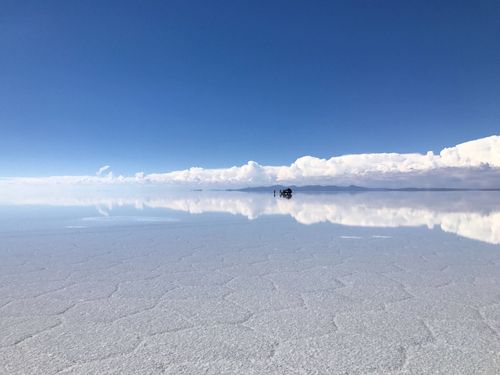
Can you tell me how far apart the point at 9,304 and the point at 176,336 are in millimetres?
2021

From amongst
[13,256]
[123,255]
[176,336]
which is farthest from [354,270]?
[13,256]

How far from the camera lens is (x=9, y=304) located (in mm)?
3658

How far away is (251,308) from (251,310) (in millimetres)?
55

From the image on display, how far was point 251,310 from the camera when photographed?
3457 mm

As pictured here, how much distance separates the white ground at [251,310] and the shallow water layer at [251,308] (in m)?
0.01

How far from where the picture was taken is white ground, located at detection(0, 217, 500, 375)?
8.15 ft

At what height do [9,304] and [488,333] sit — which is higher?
[9,304]

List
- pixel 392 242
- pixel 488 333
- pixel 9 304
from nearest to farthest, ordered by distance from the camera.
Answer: pixel 488 333
pixel 9 304
pixel 392 242

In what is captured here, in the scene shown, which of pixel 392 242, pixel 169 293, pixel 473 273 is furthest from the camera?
pixel 392 242

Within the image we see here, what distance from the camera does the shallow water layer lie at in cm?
249

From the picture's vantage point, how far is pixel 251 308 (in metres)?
3.51

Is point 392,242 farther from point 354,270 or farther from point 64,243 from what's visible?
point 64,243

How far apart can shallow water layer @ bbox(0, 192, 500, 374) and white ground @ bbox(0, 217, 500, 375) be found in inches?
0.6

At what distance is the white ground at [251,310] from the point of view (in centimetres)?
248
